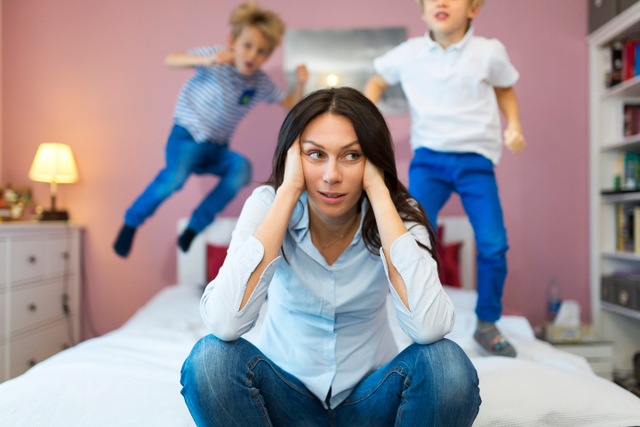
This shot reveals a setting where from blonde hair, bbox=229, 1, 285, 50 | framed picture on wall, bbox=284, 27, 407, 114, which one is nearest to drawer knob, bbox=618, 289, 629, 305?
framed picture on wall, bbox=284, 27, 407, 114

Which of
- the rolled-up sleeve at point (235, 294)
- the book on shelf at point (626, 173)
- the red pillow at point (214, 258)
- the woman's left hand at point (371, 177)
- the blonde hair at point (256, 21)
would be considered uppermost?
the blonde hair at point (256, 21)

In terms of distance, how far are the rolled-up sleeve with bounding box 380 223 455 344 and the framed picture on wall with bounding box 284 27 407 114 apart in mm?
1787

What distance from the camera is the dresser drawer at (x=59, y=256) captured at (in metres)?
2.37

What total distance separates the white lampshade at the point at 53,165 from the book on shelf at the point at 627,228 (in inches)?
127

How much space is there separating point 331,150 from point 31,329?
2079mm

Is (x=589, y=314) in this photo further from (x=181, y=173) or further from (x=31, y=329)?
(x=31, y=329)

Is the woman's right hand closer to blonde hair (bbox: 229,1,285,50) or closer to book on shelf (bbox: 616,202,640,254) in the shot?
blonde hair (bbox: 229,1,285,50)

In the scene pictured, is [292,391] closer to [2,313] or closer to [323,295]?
[323,295]

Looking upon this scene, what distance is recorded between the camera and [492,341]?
1426mm

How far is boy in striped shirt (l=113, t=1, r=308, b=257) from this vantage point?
229cm

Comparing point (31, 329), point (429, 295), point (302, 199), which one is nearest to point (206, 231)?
point (31, 329)

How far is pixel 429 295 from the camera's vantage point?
898 millimetres

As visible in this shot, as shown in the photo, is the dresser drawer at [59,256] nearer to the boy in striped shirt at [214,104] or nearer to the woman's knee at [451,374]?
the boy in striped shirt at [214,104]

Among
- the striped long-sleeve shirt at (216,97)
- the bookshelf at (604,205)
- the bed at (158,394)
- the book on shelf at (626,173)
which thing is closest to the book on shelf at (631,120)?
the bookshelf at (604,205)
